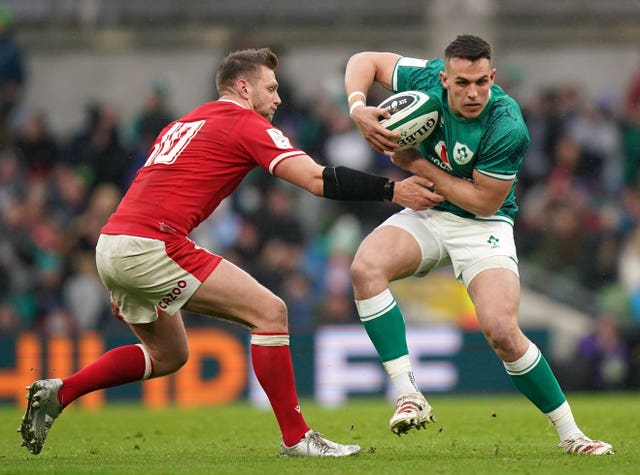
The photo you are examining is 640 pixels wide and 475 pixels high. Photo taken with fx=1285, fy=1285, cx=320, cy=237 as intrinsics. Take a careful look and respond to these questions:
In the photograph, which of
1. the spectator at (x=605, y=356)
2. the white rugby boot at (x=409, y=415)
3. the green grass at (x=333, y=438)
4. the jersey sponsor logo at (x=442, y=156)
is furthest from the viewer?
the spectator at (x=605, y=356)

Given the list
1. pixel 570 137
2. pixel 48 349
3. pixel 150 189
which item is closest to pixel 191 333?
pixel 48 349

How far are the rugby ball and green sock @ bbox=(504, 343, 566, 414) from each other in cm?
139

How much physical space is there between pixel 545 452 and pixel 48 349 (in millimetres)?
7890

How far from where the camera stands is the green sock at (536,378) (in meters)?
7.44

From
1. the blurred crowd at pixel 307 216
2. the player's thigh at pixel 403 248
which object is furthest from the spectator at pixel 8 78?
the player's thigh at pixel 403 248

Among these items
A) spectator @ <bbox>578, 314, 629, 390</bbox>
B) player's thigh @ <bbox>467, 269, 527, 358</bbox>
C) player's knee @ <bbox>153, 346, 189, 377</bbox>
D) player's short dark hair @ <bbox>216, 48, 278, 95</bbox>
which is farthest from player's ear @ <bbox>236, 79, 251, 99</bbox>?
spectator @ <bbox>578, 314, 629, 390</bbox>

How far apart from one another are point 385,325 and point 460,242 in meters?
0.70

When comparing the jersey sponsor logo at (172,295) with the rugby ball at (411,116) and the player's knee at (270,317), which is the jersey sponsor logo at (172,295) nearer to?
the player's knee at (270,317)

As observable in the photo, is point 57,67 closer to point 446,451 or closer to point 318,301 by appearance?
point 318,301

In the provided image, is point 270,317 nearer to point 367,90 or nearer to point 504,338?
point 504,338

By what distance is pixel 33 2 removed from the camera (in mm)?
20219

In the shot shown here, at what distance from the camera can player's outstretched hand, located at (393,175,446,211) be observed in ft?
23.9

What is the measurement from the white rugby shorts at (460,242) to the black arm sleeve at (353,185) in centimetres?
66

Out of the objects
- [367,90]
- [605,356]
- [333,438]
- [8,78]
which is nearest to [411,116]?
[367,90]
